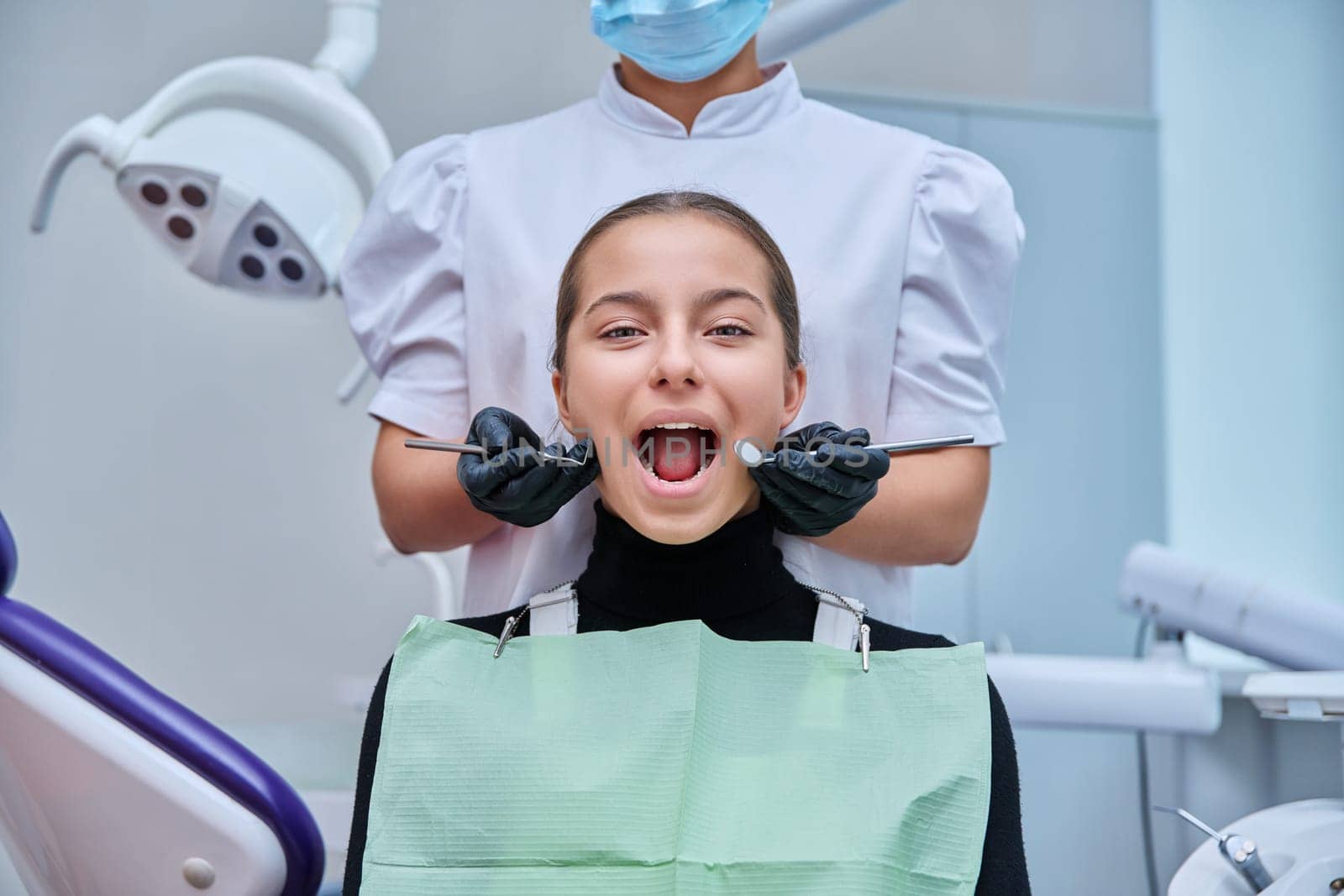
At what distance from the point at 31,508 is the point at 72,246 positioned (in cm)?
49

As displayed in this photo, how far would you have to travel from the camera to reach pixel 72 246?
2.51 meters

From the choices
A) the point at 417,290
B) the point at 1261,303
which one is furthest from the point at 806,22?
the point at 1261,303

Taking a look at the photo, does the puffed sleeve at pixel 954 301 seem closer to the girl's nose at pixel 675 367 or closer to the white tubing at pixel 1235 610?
the girl's nose at pixel 675 367

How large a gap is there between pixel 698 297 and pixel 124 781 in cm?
59

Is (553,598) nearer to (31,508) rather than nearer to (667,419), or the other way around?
(667,419)

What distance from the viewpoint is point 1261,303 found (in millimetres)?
3102

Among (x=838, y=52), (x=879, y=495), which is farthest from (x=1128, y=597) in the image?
(x=838, y=52)

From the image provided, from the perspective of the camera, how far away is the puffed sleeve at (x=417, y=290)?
133cm

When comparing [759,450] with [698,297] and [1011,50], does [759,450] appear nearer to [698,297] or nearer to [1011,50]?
[698,297]

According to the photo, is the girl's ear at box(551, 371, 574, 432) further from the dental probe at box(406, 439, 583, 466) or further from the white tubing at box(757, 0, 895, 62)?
the white tubing at box(757, 0, 895, 62)

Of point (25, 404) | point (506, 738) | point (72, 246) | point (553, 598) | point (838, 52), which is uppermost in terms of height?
point (838, 52)

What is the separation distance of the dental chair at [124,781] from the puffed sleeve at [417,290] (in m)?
0.37

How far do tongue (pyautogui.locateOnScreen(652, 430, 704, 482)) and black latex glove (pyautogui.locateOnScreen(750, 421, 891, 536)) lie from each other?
52 mm

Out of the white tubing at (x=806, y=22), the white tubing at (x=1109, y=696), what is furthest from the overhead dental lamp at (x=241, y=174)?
the white tubing at (x=1109, y=696)
